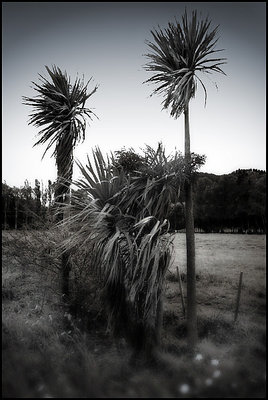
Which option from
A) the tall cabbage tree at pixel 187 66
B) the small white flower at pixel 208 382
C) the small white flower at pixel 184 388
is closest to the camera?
the small white flower at pixel 184 388

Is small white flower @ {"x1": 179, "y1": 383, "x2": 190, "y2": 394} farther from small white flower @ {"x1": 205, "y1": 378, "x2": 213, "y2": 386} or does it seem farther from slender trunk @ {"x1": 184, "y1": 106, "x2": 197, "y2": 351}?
slender trunk @ {"x1": 184, "y1": 106, "x2": 197, "y2": 351}

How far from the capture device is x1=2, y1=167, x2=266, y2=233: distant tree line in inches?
259

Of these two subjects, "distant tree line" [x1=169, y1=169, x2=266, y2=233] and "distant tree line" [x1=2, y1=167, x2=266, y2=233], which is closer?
"distant tree line" [x1=2, y1=167, x2=266, y2=233]

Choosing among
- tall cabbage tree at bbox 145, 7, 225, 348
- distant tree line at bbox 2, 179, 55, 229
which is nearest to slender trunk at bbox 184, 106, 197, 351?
tall cabbage tree at bbox 145, 7, 225, 348

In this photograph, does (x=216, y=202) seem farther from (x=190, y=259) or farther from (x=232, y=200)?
(x=190, y=259)

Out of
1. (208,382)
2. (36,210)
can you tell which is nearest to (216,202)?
(36,210)

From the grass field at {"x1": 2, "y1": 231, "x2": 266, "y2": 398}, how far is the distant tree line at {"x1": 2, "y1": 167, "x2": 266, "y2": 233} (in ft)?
2.99

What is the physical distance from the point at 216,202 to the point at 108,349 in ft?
26.7

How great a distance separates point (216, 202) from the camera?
12133 mm

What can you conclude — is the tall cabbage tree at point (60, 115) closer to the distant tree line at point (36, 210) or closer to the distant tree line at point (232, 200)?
the distant tree line at point (36, 210)

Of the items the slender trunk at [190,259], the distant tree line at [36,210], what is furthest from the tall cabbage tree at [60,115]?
the slender trunk at [190,259]

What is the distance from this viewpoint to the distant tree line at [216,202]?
658cm

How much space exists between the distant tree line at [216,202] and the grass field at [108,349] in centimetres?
91

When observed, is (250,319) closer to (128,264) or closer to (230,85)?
(128,264)
